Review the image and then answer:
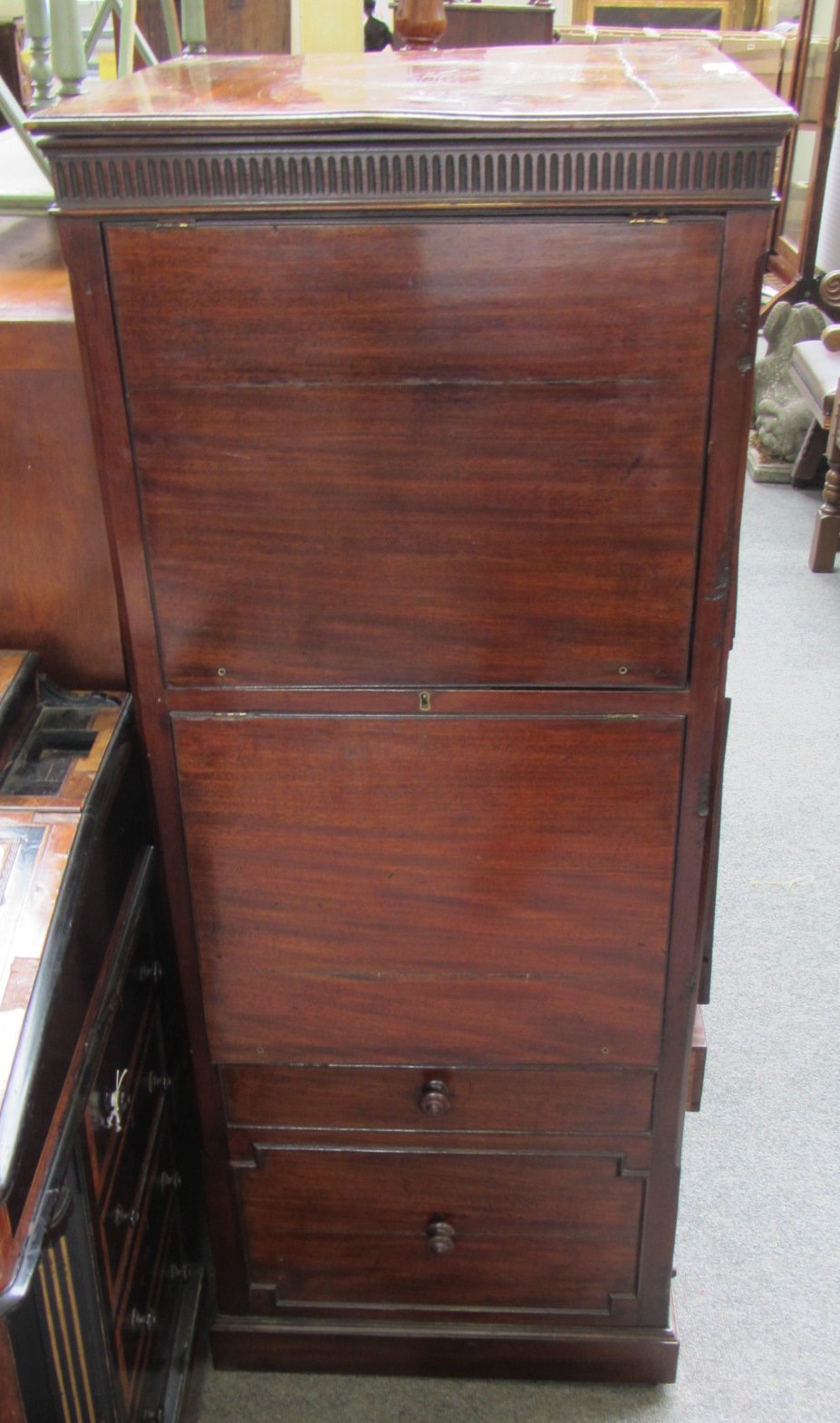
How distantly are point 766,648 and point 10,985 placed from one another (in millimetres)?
2749

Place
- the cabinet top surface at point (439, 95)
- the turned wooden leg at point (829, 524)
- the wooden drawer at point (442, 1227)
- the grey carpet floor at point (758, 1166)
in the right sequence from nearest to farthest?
the cabinet top surface at point (439, 95) < the wooden drawer at point (442, 1227) < the grey carpet floor at point (758, 1166) < the turned wooden leg at point (829, 524)

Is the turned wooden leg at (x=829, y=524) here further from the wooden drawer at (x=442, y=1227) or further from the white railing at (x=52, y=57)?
the wooden drawer at (x=442, y=1227)

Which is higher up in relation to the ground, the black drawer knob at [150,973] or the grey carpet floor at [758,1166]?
the black drawer knob at [150,973]

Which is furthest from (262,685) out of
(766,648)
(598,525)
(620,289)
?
(766,648)

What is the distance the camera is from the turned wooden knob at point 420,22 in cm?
144

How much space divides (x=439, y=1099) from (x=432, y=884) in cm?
27

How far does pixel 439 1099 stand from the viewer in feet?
4.54

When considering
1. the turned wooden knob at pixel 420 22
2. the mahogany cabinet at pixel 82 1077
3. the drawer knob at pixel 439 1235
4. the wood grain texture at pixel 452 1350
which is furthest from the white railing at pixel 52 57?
the wood grain texture at pixel 452 1350

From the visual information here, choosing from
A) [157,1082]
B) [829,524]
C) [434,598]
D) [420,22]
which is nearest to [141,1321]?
[157,1082]

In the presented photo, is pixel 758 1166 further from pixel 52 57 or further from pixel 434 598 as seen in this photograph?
pixel 52 57

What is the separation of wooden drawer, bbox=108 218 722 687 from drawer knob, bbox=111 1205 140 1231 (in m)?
0.52

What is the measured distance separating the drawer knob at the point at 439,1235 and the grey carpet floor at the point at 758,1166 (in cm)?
26

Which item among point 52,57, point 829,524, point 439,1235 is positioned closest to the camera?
point 52,57

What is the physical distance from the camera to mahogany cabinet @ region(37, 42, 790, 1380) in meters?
0.99
